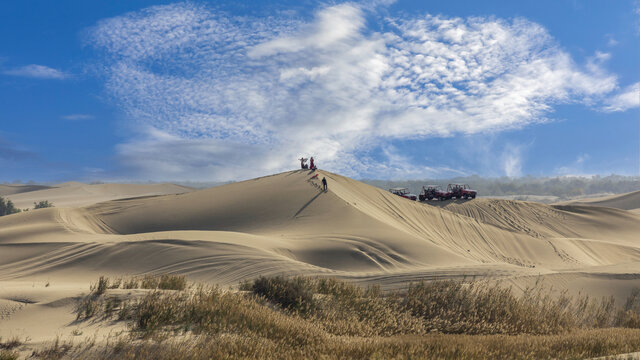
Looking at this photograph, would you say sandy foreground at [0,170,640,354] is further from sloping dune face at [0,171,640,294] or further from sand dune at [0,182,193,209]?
sand dune at [0,182,193,209]

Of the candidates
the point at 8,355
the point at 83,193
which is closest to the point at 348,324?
the point at 8,355

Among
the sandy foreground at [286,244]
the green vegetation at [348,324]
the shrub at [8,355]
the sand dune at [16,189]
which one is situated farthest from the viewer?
the sand dune at [16,189]

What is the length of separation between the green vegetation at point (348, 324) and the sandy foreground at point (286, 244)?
697 millimetres

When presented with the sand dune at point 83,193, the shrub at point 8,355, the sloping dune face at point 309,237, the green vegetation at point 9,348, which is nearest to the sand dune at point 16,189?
the sand dune at point 83,193

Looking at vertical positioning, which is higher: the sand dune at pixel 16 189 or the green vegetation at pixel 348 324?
the sand dune at pixel 16 189

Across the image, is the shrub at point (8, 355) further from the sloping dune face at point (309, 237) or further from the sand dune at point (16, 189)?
the sand dune at point (16, 189)

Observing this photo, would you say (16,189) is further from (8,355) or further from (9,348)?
(8,355)

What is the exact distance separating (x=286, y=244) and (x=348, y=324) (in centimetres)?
1002

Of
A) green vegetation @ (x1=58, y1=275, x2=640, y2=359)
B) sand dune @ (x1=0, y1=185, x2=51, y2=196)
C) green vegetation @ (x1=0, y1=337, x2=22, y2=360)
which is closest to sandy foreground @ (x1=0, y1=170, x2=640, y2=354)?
green vegetation @ (x1=0, y1=337, x2=22, y2=360)

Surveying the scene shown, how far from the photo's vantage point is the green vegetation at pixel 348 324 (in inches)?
215

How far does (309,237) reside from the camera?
18.4 m

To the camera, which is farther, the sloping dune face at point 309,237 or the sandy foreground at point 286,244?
the sloping dune face at point 309,237

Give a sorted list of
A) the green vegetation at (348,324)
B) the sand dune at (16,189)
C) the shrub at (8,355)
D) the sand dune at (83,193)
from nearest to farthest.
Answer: the shrub at (8,355), the green vegetation at (348,324), the sand dune at (83,193), the sand dune at (16,189)

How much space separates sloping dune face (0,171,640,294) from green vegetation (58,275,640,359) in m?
2.77
